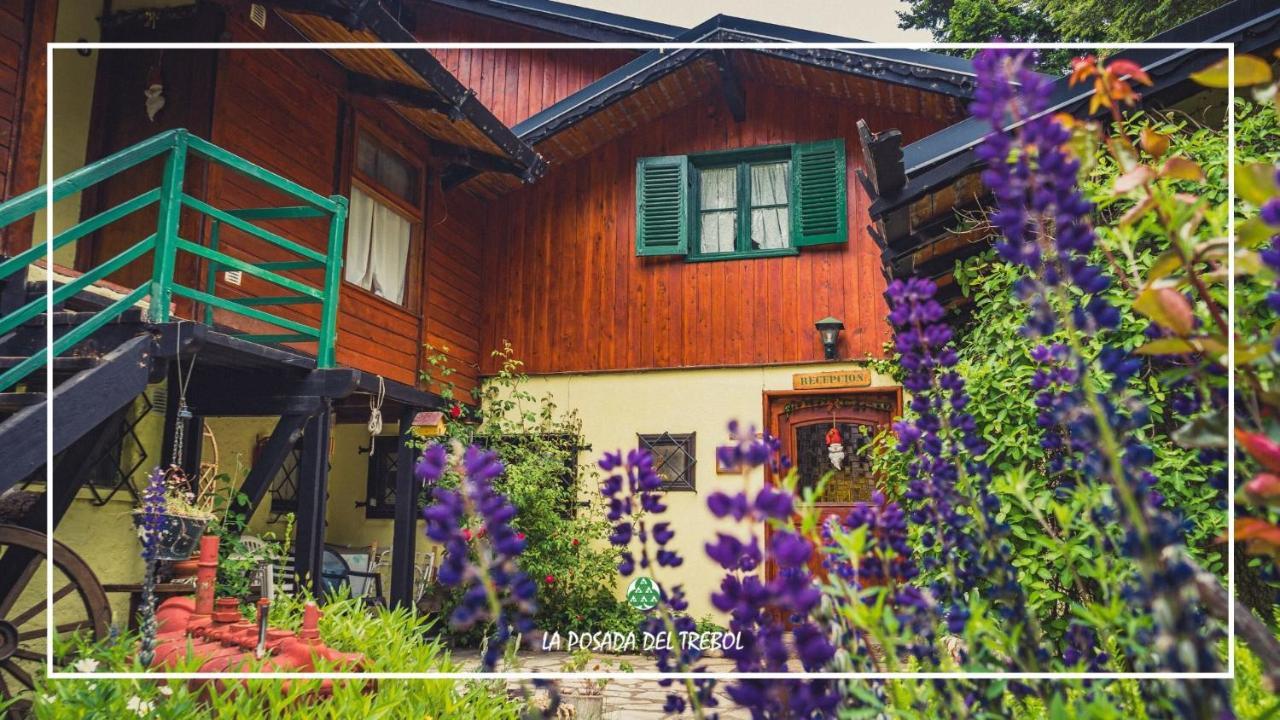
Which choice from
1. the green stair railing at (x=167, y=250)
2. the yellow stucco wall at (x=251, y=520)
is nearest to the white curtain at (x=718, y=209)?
the green stair railing at (x=167, y=250)

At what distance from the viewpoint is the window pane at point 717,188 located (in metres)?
7.10

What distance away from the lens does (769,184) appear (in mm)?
7051

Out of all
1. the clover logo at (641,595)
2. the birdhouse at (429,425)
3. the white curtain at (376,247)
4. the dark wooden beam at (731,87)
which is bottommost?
the clover logo at (641,595)

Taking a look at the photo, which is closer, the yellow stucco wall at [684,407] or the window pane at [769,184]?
the yellow stucco wall at [684,407]

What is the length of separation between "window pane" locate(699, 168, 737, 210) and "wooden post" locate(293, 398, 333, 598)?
138 inches

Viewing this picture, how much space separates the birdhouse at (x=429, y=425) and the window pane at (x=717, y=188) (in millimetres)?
2792

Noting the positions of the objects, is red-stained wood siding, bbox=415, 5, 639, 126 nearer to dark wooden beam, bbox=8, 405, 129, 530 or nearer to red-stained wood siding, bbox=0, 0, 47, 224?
red-stained wood siding, bbox=0, 0, 47, 224

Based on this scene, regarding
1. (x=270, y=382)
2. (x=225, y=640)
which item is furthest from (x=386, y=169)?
(x=225, y=640)

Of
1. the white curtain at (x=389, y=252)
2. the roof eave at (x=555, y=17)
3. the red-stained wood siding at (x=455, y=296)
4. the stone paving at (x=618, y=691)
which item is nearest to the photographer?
the stone paving at (x=618, y=691)

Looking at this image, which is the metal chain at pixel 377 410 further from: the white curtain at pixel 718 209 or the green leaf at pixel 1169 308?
the green leaf at pixel 1169 308

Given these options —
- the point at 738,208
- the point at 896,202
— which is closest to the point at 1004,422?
the point at 896,202

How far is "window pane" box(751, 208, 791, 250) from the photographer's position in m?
7.01

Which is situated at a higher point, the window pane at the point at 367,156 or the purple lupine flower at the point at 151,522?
the window pane at the point at 367,156

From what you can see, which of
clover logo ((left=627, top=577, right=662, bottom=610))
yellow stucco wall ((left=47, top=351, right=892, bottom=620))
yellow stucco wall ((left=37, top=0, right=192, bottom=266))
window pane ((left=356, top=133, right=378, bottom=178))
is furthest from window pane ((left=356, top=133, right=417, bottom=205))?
clover logo ((left=627, top=577, right=662, bottom=610))
